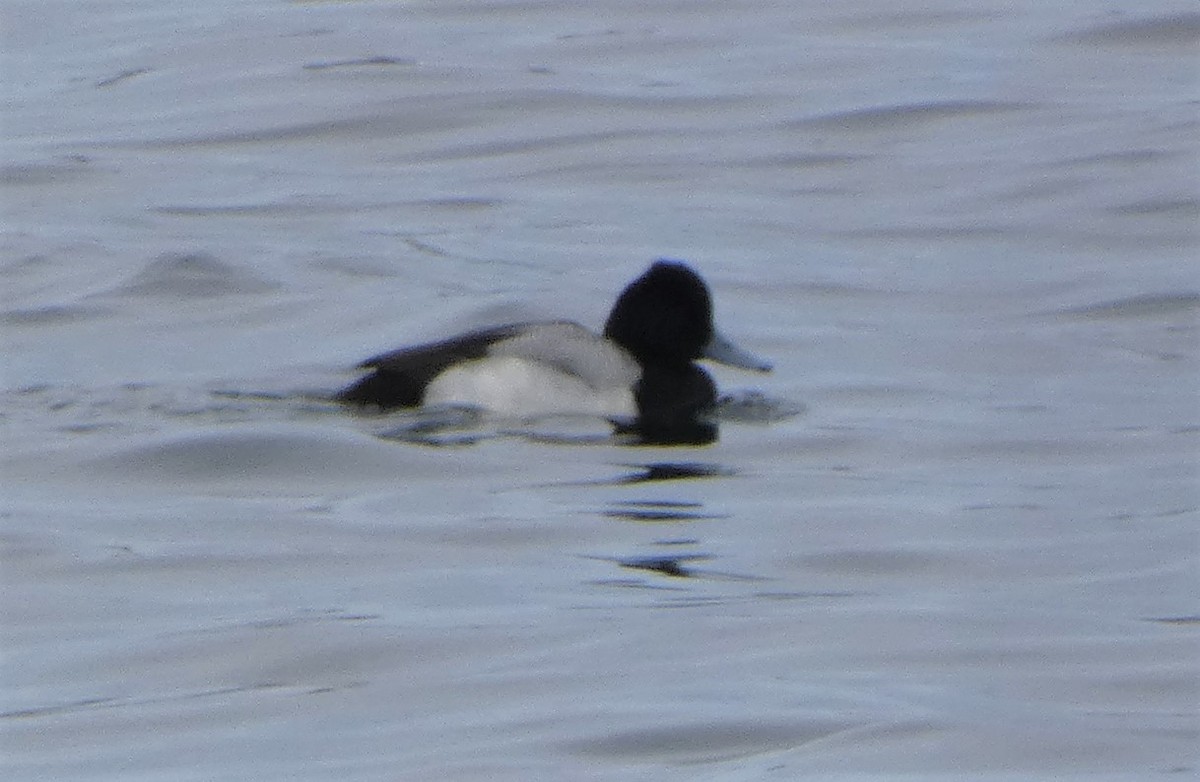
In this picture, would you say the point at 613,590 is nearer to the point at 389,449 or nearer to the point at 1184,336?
the point at 389,449

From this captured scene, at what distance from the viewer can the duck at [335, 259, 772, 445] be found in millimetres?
10430

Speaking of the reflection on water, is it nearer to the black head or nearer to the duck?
the duck

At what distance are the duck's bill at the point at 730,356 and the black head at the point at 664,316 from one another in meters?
0.05

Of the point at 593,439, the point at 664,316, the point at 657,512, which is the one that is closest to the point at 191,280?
the point at 664,316

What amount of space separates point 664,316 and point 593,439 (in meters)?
0.86

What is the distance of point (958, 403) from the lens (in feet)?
35.5

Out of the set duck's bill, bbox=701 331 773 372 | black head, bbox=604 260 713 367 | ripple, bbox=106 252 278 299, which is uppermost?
black head, bbox=604 260 713 367

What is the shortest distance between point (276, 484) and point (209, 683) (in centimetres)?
287

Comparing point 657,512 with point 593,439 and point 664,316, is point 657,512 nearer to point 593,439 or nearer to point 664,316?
point 593,439

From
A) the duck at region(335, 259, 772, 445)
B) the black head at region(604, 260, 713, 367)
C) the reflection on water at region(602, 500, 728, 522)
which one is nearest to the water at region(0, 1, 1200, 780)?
the reflection on water at region(602, 500, 728, 522)

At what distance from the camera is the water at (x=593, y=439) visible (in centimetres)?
625

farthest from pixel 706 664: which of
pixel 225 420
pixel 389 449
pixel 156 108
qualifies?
pixel 156 108

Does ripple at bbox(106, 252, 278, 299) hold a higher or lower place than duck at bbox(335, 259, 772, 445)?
lower

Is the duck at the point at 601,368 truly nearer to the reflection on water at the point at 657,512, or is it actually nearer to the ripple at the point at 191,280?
the reflection on water at the point at 657,512
